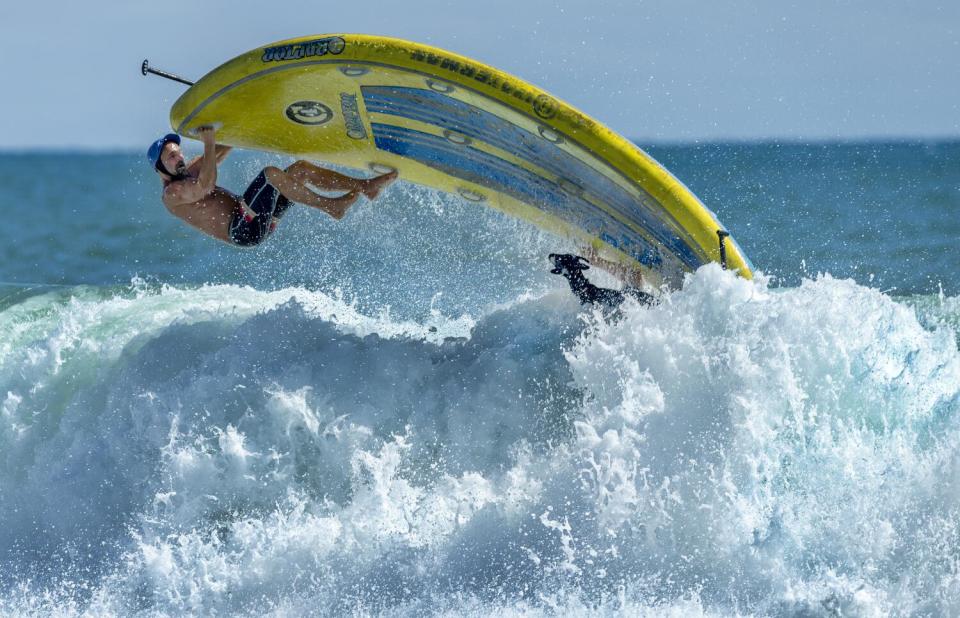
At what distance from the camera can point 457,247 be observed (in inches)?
338

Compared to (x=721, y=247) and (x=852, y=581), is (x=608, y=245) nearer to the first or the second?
(x=721, y=247)

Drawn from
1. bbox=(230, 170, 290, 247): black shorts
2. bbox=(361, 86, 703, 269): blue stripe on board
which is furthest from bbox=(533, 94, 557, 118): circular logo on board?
bbox=(230, 170, 290, 247): black shorts

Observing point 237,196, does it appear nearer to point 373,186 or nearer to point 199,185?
point 199,185

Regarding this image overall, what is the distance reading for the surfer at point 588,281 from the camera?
6453mm

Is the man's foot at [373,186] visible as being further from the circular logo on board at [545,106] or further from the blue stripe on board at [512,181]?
the circular logo on board at [545,106]

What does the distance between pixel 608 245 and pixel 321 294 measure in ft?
9.31

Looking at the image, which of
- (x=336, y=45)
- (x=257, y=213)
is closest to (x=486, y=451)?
(x=257, y=213)

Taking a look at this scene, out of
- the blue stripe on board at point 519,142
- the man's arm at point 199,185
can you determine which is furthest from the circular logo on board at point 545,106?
the man's arm at point 199,185

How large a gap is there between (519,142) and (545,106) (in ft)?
1.40

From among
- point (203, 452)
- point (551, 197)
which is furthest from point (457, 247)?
point (203, 452)

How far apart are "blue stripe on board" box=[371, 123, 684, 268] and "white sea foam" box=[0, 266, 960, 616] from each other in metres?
0.46

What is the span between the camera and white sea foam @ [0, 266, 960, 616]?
5.31m

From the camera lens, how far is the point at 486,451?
6.42 m

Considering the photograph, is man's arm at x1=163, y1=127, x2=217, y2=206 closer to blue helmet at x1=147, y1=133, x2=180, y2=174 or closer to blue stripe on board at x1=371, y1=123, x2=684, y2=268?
blue helmet at x1=147, y1=133, x2=180, y2=174
